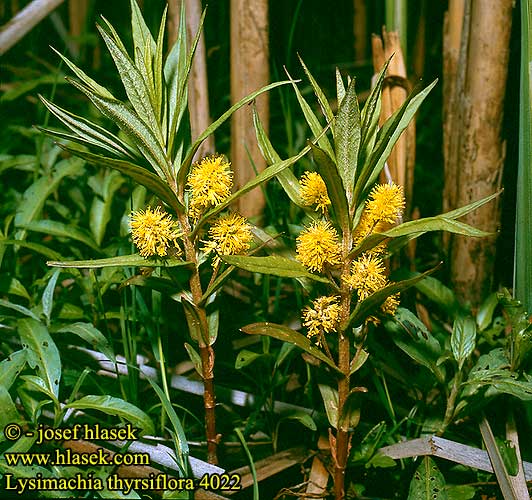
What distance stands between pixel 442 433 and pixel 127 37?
5.81 feet

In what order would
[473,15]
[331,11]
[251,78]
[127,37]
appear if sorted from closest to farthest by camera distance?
1. [473,15]
2. [251,78]
3. [127,37]
4. [331,11]

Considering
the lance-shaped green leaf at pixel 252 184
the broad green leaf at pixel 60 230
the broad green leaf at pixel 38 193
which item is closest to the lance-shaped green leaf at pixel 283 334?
the lance-shaped green leaf at pixel 252 184

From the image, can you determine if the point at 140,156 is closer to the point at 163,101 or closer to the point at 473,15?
the point at 163,101

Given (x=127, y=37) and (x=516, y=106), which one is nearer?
(x=516, y=106)

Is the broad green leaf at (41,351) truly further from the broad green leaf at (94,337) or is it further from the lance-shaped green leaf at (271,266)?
the lance-shaped green leaf at (271,266)

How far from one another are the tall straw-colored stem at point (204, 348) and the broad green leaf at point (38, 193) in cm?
57

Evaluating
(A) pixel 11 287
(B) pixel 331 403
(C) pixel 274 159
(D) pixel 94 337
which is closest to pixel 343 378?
(B) pixel 331 403

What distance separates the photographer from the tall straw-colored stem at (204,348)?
88 cm

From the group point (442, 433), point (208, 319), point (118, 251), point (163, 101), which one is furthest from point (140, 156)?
point (442, 433)

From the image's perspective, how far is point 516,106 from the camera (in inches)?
51.7

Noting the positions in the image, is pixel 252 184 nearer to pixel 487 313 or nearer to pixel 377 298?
pixel 377 298

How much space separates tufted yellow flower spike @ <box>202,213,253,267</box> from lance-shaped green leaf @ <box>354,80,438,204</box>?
5.6 inches

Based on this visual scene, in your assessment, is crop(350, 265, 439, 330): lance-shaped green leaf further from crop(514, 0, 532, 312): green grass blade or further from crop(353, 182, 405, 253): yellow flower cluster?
crop(514, 0, 532, 312): green grass blade

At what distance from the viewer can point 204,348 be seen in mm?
923
